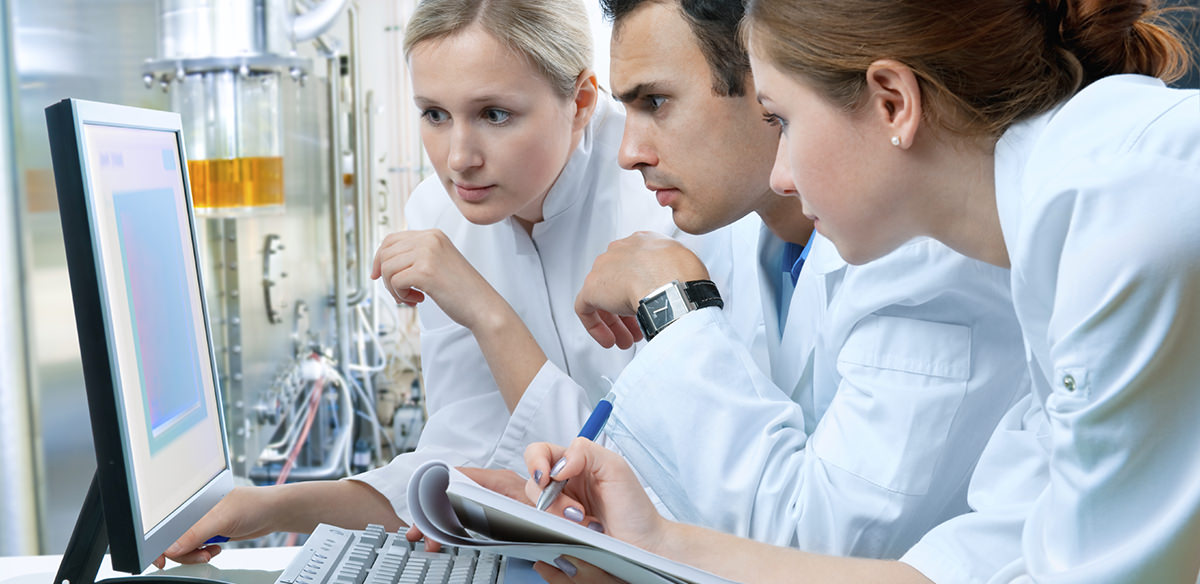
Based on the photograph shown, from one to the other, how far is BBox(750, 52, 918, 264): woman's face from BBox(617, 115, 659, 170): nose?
0.33m

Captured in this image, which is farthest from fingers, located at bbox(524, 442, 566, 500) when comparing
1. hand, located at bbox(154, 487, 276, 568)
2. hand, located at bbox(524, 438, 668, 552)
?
hand, located at bbox(154, 487, 276, 568)

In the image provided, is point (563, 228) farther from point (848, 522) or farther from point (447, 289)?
point (848, 522)

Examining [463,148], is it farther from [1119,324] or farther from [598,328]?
[1119,324]

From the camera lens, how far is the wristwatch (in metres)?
0.94

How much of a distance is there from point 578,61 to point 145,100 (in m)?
1.04

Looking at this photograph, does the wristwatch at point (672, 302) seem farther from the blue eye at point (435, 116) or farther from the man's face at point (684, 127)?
the blue eye at point (435, 116)

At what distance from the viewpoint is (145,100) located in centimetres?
176

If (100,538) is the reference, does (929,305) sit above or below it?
above

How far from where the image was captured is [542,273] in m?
1.31

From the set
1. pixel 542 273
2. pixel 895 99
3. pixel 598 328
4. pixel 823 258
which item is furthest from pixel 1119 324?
pixel 542 273

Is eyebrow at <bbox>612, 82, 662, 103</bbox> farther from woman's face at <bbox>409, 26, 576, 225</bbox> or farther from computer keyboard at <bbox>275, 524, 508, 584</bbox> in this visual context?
computer keyboard at <bbox>275, 524, 508, 584</bbox>

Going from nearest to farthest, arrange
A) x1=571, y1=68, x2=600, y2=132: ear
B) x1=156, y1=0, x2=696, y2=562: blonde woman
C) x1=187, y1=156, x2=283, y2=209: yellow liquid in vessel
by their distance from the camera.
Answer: x1=156, y1=0, x2=696, y2=562: blonde woman < x1=571, y1=68, x2=600, y2=132: ear < x1=187, y1=156, x2=283, y2=209: yellow liquid in vessel

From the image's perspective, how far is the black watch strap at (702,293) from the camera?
3.10ft

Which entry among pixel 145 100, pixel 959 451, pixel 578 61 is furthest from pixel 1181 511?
pixel 145 100
